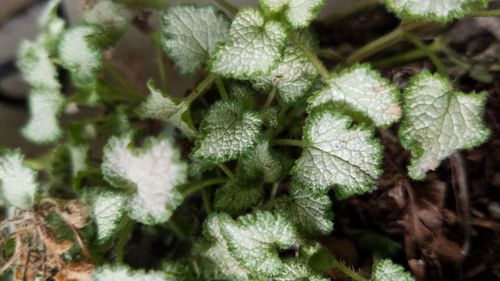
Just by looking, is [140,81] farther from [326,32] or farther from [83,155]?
[326,32]

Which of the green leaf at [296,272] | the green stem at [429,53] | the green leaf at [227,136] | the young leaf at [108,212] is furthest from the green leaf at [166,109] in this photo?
the green stem at [429,53]

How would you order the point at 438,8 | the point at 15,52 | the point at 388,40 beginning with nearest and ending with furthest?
the point at 438,8 < the point at 388,40 < the point at 15,52

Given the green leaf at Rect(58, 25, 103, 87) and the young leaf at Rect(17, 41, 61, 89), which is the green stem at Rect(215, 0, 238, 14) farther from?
the young leaf at Rect(17, 41, 61, 89)

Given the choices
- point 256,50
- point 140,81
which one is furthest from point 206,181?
point 140,81

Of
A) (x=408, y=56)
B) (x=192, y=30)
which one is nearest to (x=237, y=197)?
(x=192, y=30)

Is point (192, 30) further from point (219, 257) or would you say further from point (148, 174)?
point (219, 257)

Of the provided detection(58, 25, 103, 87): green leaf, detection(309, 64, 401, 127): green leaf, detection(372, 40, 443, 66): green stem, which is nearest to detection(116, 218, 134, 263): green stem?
detection(58, 25, 103, 87): green leaf

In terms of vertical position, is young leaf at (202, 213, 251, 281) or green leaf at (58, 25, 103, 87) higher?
green leaf at (58, 25, 103, 87)
